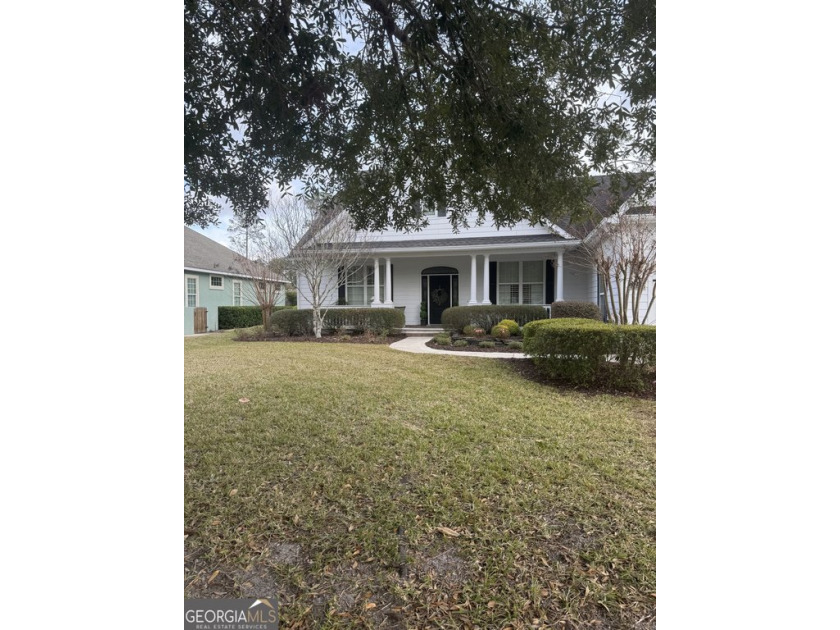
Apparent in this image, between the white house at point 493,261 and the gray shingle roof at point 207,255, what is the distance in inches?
44.1

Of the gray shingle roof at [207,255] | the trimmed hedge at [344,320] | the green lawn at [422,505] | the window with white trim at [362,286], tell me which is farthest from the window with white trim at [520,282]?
the gray shingle roof at [207,255]

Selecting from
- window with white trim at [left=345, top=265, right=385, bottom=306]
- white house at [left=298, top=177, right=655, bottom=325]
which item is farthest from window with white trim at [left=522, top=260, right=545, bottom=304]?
window with white trim at [left=345, top=265, right=385, bottom=306]

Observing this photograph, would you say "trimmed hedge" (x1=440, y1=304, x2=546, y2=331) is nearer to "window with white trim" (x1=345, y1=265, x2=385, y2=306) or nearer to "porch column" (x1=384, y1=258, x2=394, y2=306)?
"porch column" (x1=384, y1=258, x2=394, y2=306)

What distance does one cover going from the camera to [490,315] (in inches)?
148

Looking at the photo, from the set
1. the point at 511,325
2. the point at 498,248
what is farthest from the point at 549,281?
the point at 511,325

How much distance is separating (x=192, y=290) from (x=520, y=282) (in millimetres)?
2751

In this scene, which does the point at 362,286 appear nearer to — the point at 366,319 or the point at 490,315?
the point at 366,319

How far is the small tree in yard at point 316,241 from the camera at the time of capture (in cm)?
236

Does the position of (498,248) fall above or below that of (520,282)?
above

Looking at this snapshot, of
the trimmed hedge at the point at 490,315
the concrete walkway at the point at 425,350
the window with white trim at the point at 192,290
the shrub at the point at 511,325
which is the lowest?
the concrete walkway at the point at 425,350

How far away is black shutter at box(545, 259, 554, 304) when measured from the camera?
2.82 metres

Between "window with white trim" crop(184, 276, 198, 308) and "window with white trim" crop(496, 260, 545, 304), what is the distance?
2.37 metres

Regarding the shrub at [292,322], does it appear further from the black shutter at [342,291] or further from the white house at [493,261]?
the white house at [493,261]
